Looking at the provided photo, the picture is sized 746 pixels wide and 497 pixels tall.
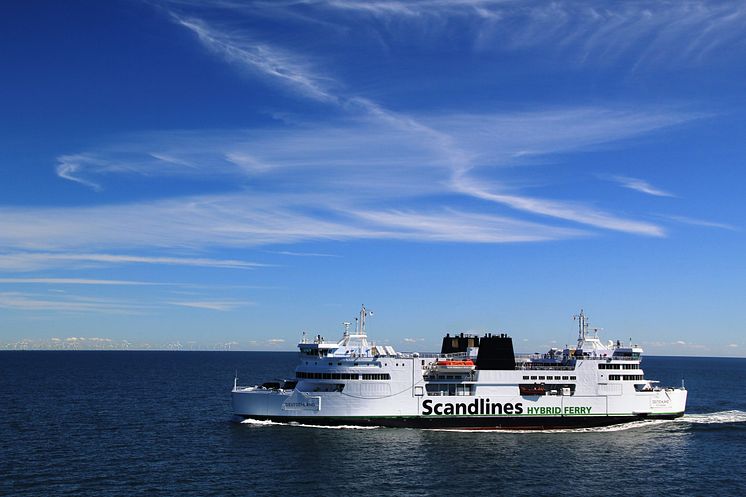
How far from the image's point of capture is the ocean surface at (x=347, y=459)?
3516 centimetres

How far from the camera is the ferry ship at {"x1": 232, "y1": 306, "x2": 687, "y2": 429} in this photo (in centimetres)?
5075

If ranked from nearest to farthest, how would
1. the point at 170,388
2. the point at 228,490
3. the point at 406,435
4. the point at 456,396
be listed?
1. the point at 228,490
2. the point at 406,435
3. the point at 456,396
4. the point at 170,388

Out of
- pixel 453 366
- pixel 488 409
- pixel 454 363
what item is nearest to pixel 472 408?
pixel 488 409

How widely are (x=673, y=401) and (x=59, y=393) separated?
76.5m

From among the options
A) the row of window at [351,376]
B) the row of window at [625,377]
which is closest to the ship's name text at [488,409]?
the row of window at [625,377]

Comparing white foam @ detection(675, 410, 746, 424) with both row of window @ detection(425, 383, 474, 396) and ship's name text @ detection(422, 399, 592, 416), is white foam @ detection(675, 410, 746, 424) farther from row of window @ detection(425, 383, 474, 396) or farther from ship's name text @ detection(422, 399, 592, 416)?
row of window @ detection(425, 383, 474, 396)

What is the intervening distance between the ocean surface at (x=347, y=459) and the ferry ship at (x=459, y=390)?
1.36 metres

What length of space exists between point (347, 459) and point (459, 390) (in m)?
15.1

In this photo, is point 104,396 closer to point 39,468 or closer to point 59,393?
point 59,393

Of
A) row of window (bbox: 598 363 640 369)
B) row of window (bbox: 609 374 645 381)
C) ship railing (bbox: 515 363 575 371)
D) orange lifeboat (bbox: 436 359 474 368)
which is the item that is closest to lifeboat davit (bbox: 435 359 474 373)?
orange lifeboat (bbox: 436 359 474 368)

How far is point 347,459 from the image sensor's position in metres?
40.8

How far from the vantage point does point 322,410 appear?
50.4 meters

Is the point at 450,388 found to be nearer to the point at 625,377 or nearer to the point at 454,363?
the point at 454,363

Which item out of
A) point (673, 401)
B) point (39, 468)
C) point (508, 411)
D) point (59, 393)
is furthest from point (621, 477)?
point (59, 393)
